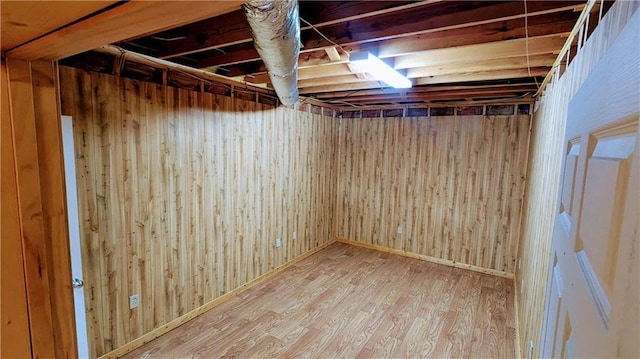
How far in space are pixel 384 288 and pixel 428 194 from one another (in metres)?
1.73

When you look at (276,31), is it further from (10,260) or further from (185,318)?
(185,318)

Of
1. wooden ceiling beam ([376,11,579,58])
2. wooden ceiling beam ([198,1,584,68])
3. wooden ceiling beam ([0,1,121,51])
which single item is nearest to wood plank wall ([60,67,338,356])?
wooden ceiling beam ([198,1,584,68])

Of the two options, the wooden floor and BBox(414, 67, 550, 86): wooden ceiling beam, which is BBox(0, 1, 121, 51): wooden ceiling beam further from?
BBox(414, 67, 550, 86): wooden ceiling beam

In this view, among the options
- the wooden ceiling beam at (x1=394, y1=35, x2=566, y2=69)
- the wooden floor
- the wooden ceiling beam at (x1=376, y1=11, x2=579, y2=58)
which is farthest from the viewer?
the wooden floor

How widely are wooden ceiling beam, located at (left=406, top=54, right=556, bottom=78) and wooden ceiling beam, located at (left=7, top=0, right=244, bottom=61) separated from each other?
240 centimetres

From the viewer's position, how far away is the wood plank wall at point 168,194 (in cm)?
228

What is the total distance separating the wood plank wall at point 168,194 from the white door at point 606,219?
2782 mm

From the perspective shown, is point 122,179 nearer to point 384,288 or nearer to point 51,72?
point 51,72

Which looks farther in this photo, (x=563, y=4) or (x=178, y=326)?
(x=178, y=326)

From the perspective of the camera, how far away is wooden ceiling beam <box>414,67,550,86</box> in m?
2.54

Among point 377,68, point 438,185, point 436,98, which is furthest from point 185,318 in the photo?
point 436,98

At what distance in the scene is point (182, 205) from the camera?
2.93m

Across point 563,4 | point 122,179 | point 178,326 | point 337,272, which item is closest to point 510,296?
point 337,272

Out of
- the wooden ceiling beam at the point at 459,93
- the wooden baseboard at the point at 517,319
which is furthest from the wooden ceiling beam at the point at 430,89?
the wooden baseboard at the point at 517,319
